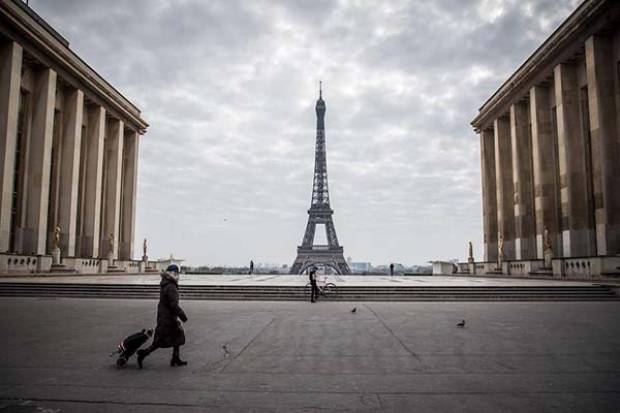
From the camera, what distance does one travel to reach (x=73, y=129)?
4306cm

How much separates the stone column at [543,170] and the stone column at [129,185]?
42.1 m

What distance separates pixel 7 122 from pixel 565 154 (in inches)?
1567

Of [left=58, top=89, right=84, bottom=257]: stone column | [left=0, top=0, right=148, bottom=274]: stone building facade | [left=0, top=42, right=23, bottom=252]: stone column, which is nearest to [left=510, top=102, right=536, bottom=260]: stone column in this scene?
[left=0, top=0, right=148, bottom=274]: stone building facade

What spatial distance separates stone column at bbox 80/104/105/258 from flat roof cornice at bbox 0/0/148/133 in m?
2.23

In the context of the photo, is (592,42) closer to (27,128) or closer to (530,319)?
(530,319)

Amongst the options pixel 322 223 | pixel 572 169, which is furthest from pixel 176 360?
pixel 322 223

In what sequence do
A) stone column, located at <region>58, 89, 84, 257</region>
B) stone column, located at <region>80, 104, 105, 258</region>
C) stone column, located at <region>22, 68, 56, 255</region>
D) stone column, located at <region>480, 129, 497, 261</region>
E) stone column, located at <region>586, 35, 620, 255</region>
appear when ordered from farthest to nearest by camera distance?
stone column, located at <region>480, 129, 497, 261</region> < stone column, located at <region>80, 104, 105, 258</region> < stone column, located at <region>58, 89, 84, 257</region> < stone column, located at <region>22, 68, 56, 255</region> < stone column, located at <region>586, 35, 620, 255</region>

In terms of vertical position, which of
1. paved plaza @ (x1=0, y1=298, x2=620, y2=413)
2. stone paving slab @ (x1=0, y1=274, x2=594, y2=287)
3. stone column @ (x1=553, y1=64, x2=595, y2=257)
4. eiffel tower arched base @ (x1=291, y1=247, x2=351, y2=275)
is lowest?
paved plaza @ (x1=0, y1=298, x2=620, y2=413)

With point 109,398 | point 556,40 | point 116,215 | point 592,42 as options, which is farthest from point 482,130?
point 109,398

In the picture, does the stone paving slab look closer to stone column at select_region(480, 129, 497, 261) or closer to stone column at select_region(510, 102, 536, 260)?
stone column at select_region(510, 102, 536, 260)

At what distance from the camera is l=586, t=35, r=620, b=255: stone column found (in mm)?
32156

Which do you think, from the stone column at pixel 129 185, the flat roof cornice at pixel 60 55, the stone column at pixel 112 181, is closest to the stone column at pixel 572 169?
the flat roof cornice at pixel 60 55

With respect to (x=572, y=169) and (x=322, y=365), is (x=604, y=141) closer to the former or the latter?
(x=572, y=169)

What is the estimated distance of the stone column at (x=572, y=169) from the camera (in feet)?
120
